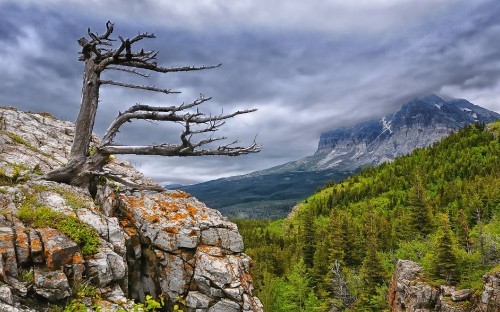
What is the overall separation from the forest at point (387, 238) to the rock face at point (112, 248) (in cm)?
250

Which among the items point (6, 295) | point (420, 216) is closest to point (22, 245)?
point (6, 295)

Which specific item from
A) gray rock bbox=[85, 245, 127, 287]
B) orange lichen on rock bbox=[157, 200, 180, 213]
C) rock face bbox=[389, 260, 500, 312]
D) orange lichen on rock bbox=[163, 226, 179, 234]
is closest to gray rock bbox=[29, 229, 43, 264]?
gray rock bbox=[85, 245, 127, 287]

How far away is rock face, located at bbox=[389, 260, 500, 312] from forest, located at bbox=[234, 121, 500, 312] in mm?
1492

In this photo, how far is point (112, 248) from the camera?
8805 mm

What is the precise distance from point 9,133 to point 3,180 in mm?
4908

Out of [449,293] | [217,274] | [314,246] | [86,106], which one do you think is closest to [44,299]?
[217,274]

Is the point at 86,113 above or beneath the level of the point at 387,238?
above

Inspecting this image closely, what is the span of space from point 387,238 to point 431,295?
46039mm

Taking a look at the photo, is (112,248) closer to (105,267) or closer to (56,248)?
(105,267)

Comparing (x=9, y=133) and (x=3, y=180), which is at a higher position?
(x=9, y=133)

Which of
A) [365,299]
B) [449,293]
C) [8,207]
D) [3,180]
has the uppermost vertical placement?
[3,180]

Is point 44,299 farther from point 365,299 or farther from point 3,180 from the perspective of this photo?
point 365,299

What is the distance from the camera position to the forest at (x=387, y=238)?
40.3m

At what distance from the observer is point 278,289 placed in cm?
6650
